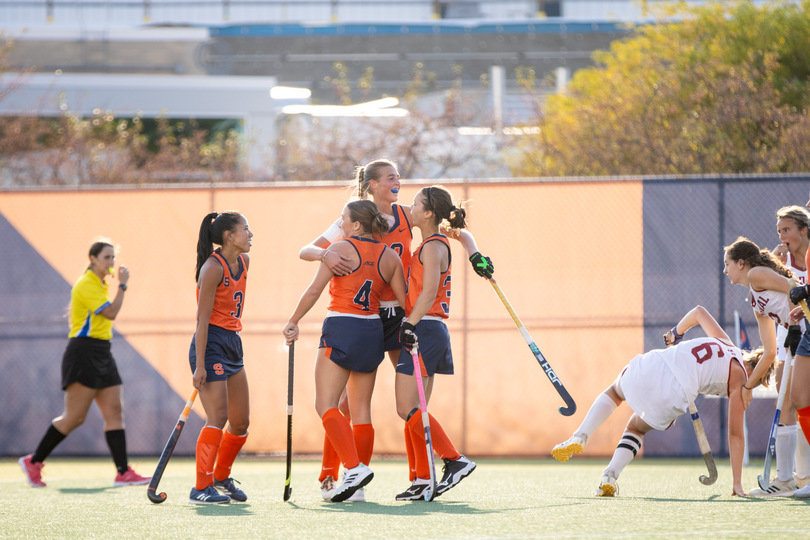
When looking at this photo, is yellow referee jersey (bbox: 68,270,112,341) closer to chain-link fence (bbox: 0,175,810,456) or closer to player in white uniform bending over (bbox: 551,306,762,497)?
chain-link fence (bbox: 0,175,810,456)

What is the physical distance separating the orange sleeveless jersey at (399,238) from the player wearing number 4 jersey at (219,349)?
79 cm

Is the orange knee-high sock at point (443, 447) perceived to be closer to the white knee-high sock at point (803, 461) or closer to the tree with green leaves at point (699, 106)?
the white knee-high sock at point (803, 461)

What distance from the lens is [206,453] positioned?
524 centimetres

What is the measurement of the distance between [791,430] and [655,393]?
1000 millimetres

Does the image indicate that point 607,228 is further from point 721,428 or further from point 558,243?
point 721,428

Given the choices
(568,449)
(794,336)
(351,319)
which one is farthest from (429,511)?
(794,336)

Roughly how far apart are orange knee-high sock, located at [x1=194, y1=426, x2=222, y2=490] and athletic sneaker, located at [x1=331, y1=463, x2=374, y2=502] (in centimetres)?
75

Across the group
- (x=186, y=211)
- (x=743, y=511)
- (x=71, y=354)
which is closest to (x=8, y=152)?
(x=186, y=211)

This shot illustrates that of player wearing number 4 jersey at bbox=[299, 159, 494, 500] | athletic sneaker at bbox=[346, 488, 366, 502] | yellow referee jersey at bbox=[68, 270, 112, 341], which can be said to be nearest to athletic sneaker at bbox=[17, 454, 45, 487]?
yellow referee jersey at bbox=[68, 270, 112, 341]

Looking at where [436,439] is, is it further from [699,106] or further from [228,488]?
[699,106]

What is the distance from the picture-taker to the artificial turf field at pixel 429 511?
13.1 ft

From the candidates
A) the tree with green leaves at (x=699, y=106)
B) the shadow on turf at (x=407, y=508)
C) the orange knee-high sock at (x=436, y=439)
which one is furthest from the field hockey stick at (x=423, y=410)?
the tree with green leaves at (x=699, y=106)

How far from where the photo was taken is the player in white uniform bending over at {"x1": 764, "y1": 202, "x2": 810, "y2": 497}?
5328 mm

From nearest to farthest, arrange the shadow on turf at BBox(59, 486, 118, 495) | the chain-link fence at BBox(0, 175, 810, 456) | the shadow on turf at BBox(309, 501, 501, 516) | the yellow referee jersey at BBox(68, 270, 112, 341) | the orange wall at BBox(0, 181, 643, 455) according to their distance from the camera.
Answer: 1. the shadow on turf at BBox(309, 501, 501, 516)
2. the shadow on turf at BBox(59, 486, 118, 495)
3. the yellow referee jersey at BBox(68, 270, 112, 341)
4. the chain-link fence at BBox(0, 175, 810, 456)
5. the orange wall at BBox(0, 181, 643, 455)
